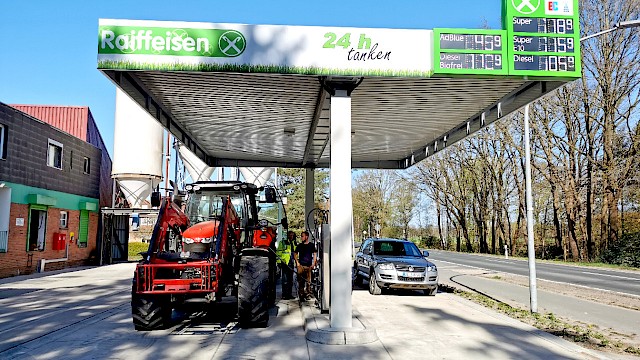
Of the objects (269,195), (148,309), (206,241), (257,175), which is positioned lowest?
(148,309)

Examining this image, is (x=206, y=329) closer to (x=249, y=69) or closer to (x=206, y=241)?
(x=206, y=241)

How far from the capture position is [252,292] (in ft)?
29.9

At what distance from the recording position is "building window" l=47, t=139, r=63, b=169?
23.4m

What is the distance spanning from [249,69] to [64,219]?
2028 centimetres

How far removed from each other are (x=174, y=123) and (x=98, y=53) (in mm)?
4415

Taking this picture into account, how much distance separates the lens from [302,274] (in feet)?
40.9

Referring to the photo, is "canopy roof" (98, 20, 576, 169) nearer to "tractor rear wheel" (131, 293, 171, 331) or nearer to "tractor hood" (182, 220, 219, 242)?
"tractor hood" (182, 220, 219, 242)

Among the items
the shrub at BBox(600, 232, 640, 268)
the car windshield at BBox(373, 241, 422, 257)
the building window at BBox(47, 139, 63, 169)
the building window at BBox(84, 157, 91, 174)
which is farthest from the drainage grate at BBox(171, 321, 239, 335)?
the shrub at BBox(600, 232, 640, 268)

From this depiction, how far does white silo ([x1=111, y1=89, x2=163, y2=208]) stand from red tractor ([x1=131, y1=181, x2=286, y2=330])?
1801cm

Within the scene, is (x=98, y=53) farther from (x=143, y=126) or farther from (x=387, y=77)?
(x=143, y=126)

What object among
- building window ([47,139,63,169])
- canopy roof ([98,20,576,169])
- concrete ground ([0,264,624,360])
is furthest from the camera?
building window ([47,139,63,169])

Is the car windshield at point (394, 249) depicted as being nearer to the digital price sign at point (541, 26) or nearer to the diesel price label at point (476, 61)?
the diesel price label at point (476, 61)

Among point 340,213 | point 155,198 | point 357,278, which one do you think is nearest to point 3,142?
point 155,198

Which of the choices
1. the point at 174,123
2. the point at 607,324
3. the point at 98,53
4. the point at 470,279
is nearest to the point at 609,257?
the point at 470,279
